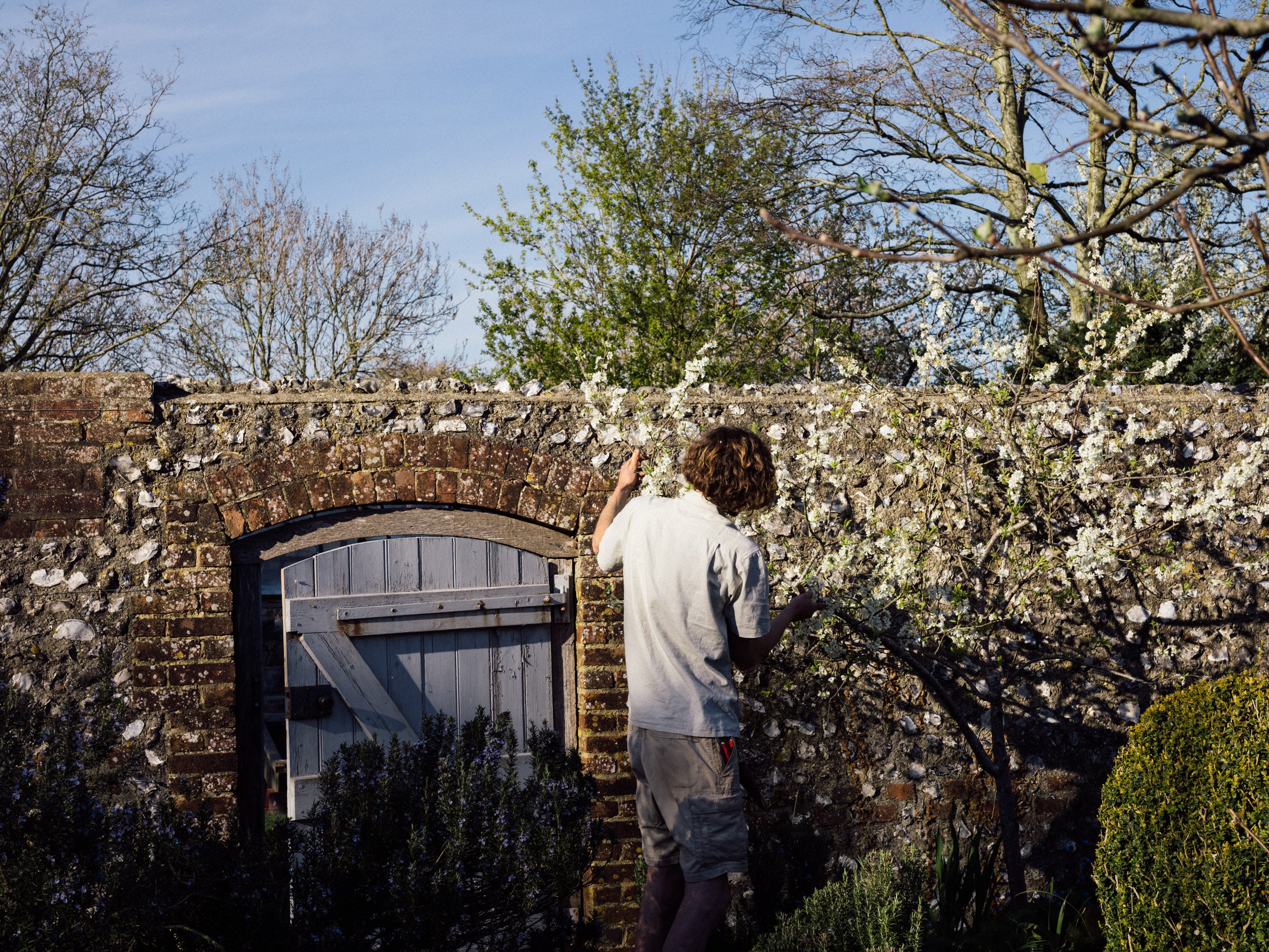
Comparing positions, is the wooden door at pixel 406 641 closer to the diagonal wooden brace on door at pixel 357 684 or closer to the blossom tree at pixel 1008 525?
the diagonal wooden brace on door at pixel 357 684

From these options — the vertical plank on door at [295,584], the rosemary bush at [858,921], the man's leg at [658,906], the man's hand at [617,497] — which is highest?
the man's hand at [617,497]

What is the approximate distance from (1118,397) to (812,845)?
275 centimetres

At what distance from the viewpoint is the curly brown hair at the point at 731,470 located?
3.24m

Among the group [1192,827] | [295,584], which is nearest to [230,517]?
[295,584]

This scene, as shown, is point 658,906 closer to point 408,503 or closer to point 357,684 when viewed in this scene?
point 357,684

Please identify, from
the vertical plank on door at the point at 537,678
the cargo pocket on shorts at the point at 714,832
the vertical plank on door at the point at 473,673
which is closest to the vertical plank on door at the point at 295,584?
the vertical plank on door at the point at 473,673

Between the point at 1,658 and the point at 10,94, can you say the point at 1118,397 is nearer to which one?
the point at 1,658

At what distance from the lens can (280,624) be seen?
4426 mm

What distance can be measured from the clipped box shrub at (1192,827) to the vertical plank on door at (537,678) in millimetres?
2301

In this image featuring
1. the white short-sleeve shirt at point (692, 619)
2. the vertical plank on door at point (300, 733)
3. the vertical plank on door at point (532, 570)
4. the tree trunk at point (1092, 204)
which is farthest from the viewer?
the tree trunk at point (1092, 204)

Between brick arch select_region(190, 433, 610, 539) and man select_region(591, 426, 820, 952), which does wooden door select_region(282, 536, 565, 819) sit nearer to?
brick arch select_region(190, 433, 610, 539)

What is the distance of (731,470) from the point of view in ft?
10.6

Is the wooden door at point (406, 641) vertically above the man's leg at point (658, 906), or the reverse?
the wooden door at point (406, 641)

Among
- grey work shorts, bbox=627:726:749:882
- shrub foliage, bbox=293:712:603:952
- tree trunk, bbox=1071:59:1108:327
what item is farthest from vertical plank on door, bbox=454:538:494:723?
tree trunk, bbox=1071:59:1108:327
